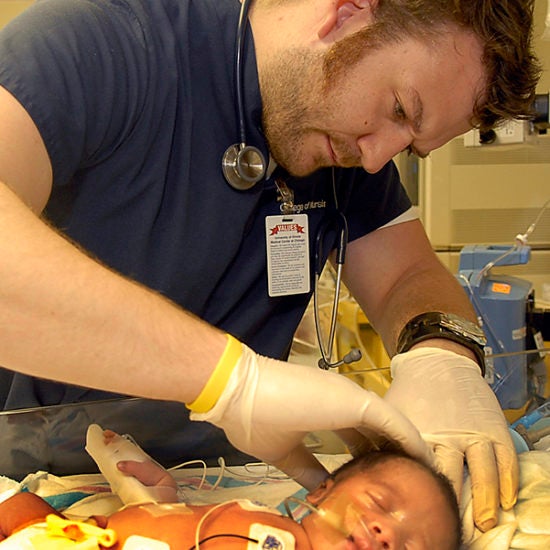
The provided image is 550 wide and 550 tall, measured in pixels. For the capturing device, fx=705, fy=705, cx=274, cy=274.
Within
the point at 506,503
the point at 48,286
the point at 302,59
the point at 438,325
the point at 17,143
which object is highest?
the point at 302,59

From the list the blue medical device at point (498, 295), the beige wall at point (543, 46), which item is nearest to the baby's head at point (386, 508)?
the blue medical device at point (498, 295)

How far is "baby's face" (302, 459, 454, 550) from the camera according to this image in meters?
0.90

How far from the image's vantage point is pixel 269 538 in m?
0.92

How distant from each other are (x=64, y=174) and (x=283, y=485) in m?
0.54

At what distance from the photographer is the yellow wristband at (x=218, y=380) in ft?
2.54

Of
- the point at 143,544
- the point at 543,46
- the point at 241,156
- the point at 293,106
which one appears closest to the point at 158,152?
the point at 241,156

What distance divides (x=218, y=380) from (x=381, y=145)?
0.59 m

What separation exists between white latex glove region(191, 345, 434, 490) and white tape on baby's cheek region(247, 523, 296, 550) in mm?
96

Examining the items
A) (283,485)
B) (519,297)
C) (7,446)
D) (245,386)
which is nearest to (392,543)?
(283,485)

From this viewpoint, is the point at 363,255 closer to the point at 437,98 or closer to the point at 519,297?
the point at 437,98

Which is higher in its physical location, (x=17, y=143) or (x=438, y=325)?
(x=17, y=143)

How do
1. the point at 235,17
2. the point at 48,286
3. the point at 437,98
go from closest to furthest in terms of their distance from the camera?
the point at 48,286, the point at 437,98, the point at 235,17

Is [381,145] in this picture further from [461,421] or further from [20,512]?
[20,512]

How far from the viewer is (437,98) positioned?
112 cm
